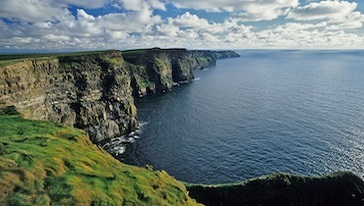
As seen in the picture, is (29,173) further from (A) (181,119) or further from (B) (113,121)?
(A) (181,119)

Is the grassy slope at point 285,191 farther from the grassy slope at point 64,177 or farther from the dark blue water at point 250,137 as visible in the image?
the dark blue water at point 250,137

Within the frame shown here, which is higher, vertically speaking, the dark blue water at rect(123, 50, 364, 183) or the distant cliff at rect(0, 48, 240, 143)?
the distant cliff at rect(0, 48, 240, 143)

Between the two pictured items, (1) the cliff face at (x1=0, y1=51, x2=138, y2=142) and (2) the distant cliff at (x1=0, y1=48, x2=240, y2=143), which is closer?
(2) the distant cliff at (x1=0, y1=48, x2=240, y2=143)

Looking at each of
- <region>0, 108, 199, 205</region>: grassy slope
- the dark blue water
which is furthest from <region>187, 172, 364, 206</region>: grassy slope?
the dark blue water

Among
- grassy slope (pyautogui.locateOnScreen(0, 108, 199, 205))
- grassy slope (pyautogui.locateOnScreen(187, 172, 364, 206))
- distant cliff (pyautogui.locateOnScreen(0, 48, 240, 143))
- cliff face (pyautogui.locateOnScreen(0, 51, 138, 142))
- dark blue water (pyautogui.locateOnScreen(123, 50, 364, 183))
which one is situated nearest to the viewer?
grassy slope (pyautogui.locateOnScreen(0, 108, 199, 205))

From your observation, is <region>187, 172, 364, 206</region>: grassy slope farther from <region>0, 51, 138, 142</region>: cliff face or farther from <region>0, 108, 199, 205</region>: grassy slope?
<region>0, 51, 138, 142</region>: cliff face

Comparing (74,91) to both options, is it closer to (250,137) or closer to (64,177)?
(250,137)
